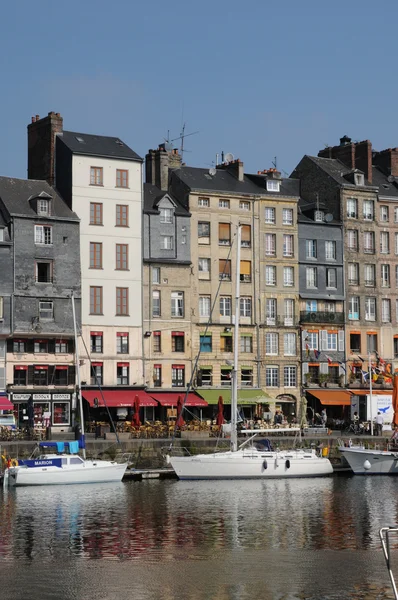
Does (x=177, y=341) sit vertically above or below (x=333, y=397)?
above

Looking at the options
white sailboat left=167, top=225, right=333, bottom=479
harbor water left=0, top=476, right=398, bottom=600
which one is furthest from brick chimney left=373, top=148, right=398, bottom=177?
harbor water left=0, top=476, right=398, bottom=600

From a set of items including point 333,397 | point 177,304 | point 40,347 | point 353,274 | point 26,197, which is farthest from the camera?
point 353,274

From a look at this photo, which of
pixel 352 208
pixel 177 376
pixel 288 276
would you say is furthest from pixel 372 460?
pixel 352 208

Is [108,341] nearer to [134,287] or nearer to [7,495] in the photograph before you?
[134,287]

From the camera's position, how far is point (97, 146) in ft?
257

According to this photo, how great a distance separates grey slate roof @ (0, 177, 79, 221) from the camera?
74.2m

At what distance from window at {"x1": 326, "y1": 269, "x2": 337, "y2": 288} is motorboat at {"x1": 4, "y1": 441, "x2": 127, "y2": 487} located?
30782 mm

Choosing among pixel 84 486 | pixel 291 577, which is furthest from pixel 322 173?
pixel 291 577

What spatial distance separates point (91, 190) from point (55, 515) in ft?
114

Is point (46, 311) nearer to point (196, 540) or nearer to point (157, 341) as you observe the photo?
point (157, 341)

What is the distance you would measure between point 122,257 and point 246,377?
39.9ft

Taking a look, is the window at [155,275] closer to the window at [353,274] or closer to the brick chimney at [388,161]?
the window at [353,274]

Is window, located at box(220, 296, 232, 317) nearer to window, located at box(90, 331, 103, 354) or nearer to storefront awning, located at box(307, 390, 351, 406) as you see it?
storefront awning, located at box(307, 390, 351, 406)

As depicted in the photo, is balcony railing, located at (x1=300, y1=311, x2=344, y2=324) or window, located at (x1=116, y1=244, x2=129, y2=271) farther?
balcony railing, located at (x1=300, y1=311, x2=344, y2=324)
